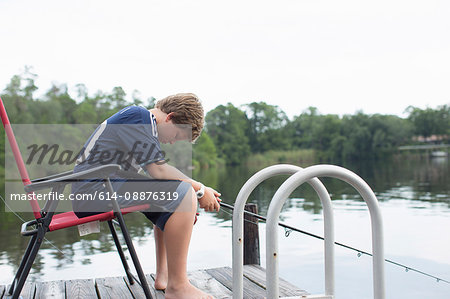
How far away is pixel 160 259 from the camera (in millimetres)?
2551

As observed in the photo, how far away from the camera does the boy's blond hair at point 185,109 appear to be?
2332 millimetres

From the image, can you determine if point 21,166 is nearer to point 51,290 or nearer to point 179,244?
point 179,244

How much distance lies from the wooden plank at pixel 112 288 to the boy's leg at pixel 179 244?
47 centimetres

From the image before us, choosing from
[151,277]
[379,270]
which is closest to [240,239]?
[379,270]

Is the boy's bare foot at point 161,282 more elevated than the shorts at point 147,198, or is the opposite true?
the shorts at point 147,198

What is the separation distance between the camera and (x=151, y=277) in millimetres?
2977

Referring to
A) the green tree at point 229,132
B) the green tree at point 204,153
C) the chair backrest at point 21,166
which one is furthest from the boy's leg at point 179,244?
the green tree at point 229,132

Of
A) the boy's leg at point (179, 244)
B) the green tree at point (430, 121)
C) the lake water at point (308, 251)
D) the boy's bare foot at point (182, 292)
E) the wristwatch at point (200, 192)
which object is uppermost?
the green tree at point (430, 121)

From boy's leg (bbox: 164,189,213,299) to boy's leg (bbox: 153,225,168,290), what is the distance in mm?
303

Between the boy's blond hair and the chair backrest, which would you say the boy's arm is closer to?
the boy's blond hair

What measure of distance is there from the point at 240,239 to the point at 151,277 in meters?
0.98

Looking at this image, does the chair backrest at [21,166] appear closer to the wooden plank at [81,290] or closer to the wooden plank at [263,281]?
the wooden plank at [81,290]

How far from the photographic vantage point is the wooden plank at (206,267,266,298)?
2.60 m

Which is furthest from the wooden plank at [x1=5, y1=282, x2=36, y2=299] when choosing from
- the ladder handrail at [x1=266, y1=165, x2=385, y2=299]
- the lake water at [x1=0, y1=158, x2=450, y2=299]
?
the lake water at [x1=0, y1=158, x2=450, y2=299]
